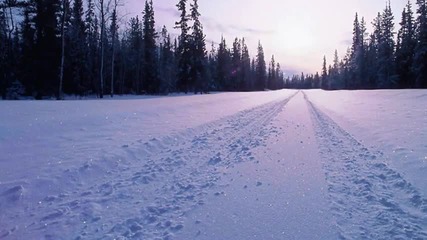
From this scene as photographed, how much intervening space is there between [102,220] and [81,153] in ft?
10.1

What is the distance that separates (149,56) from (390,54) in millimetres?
43147

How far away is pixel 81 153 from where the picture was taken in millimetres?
6484

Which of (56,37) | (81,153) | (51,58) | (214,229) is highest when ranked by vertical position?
(56,37)

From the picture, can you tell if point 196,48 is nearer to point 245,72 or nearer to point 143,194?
point 143,194

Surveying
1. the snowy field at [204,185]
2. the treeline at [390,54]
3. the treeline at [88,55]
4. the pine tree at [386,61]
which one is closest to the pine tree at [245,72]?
the treeline at [88,55]

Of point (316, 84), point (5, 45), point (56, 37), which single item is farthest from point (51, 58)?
point (316, 84)

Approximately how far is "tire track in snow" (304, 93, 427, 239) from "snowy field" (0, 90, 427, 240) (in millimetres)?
16

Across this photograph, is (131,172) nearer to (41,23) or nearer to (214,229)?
(214,229)

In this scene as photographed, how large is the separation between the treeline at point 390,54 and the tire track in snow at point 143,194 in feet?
164

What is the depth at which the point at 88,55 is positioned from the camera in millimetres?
41656

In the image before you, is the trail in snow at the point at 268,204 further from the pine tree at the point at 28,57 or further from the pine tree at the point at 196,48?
the pine tree at the point at 196,48

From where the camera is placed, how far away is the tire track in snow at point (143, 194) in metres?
3.58

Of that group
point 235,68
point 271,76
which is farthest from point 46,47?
point 271,76

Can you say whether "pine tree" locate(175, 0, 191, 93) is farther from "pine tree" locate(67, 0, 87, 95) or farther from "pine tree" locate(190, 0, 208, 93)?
"pine tree" locate(67, 0, 87, 95)
